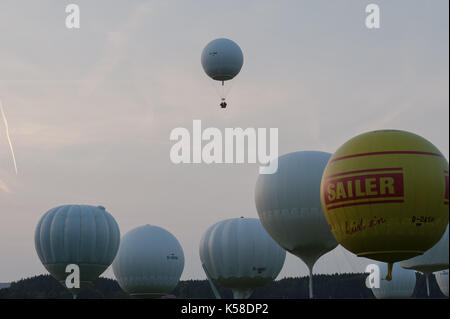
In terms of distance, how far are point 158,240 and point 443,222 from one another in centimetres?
3249

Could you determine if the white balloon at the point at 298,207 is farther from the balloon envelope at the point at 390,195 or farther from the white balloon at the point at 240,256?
the balloon envelope at the point at 390,195

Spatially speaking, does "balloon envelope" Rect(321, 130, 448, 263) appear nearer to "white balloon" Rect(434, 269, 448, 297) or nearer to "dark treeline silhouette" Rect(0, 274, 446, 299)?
"white balloon" Rect(434, 269, 448, 297)

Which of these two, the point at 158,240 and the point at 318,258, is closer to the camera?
the point at 318,258

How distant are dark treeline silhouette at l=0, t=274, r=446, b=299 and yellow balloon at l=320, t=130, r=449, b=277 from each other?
74.5 meters

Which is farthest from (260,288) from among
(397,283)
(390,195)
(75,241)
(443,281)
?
(390,195)

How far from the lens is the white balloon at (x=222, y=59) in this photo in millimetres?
46406

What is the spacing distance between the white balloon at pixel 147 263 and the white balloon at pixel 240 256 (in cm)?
423

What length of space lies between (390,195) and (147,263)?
104 feet

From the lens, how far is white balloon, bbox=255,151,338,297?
38906mm

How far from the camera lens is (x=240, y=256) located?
50.0m

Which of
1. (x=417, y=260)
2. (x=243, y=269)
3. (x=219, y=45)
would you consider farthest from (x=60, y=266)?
(x=417, y=260)

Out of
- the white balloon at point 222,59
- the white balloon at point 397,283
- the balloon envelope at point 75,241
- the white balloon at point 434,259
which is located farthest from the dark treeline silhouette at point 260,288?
the white balloon at point 222,59
